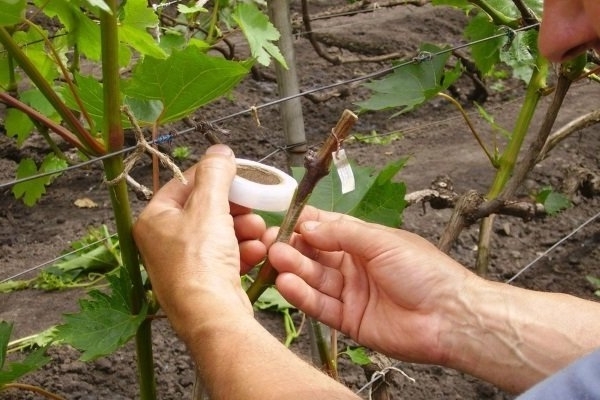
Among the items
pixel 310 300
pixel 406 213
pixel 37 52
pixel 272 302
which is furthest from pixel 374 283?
pixel 406 213

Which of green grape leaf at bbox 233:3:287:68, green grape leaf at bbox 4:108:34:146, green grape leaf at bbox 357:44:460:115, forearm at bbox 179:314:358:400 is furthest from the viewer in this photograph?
green grape leaf at bbox 4:108:34:146

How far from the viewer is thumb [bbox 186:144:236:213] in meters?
0.98

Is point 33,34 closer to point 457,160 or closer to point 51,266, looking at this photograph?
point 51,266

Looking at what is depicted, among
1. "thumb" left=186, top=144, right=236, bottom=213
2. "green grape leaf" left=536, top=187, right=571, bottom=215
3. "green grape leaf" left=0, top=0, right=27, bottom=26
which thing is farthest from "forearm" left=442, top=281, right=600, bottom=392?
"green grape leaf" left=536, top=187, right=571, bottom=215

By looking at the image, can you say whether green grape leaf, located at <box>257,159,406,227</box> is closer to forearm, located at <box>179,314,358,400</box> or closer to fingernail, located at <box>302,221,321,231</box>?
fingernail, located at <box>302,221,321,231</box>

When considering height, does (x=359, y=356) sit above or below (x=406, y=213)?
above

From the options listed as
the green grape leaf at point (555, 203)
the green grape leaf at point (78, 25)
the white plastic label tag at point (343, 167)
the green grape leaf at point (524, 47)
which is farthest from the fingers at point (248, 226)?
the green grape leaf at point (555, 203)

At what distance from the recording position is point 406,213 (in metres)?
2.53

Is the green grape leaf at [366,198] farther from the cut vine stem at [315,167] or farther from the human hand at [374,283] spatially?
the cut vine stem at [315,167]

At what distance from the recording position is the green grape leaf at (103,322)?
3.38 feet

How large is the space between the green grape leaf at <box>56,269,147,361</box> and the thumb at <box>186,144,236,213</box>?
0.14 m

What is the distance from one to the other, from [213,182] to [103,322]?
0.80ft

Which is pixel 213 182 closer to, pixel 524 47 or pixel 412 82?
pixel 412 82

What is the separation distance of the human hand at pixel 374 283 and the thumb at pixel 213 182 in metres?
0.12
